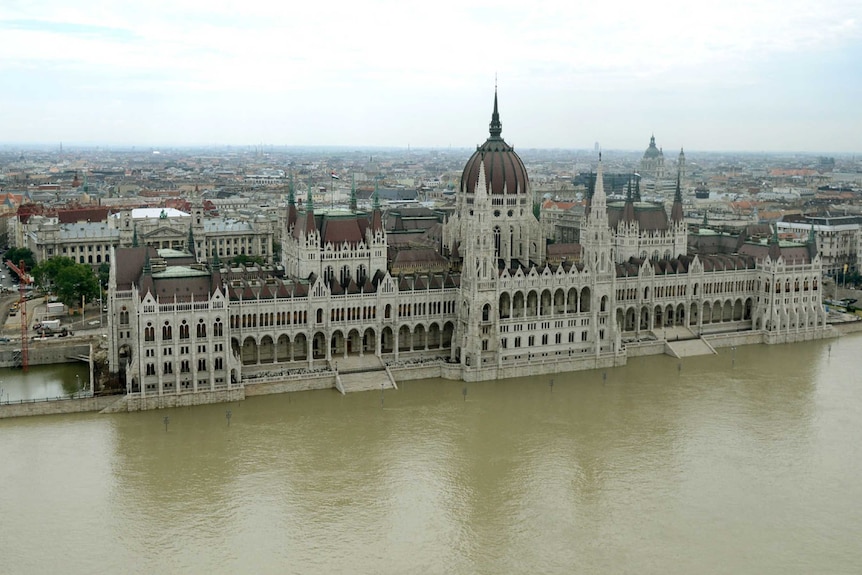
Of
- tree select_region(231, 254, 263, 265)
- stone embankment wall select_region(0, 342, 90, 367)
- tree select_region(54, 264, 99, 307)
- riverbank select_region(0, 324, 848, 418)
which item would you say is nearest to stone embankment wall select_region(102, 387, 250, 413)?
riverbank select_region(0, 324, 848, 418)

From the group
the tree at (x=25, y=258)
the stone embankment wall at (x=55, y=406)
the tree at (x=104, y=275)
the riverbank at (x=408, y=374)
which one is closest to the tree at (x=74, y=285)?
the tree at (x=104, y=275)

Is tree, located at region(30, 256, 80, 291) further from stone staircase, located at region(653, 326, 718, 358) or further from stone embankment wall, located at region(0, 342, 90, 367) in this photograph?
stone staircase, located at region(653, 326, 718, 358)

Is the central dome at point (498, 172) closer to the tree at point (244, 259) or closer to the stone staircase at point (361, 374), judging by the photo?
the stone staircase at point (361, 374)

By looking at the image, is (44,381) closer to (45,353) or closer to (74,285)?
(45,353)

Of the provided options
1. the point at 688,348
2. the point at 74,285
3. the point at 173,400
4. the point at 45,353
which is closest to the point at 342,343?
the point at 173,400

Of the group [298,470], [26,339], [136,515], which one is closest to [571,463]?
[298,470]
